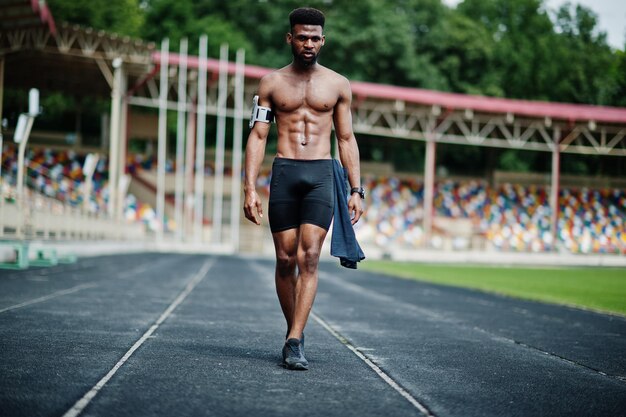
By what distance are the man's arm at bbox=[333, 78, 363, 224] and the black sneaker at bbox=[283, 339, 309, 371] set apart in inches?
42.0

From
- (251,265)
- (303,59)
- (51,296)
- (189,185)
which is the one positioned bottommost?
(251,265)

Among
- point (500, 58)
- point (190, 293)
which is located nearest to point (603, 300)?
point (190, 293)

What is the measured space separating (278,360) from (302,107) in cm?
194

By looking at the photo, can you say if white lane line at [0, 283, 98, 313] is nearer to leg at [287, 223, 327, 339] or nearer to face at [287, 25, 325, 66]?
leg at [287, 223, 327, 339]

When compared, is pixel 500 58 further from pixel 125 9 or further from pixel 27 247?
pixel 27 247

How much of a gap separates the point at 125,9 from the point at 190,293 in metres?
52.0

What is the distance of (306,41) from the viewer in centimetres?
653

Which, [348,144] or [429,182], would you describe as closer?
[348,144]

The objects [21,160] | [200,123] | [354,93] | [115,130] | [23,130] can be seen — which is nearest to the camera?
[23,130]

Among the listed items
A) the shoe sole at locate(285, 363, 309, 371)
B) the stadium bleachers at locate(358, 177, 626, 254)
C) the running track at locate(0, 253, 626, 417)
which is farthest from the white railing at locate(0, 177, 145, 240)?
the stadium bleachers at locate(358, 177, 626, 254)

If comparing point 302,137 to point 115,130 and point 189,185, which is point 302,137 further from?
point 189,185

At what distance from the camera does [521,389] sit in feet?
19.7

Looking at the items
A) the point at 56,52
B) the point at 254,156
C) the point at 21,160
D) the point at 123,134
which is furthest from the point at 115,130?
the point at 254,156

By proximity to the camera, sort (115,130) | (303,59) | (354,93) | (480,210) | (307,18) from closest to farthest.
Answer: (307,18)
(303,59)
(115,130)
(354,93)
(480,210)
